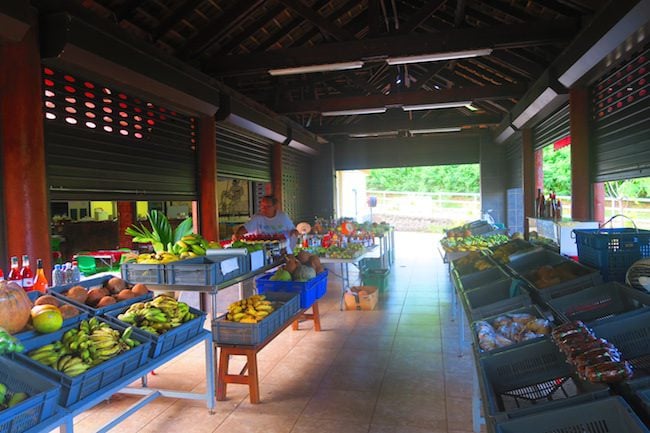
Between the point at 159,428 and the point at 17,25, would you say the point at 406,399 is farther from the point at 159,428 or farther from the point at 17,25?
the point at 17,25

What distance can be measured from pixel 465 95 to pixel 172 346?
6.41 meters

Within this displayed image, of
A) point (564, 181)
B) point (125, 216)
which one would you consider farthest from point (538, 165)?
point (564, 181)

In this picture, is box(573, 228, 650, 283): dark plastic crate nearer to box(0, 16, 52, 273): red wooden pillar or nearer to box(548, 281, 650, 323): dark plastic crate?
box(548, 281, 650, 323): dark plastic crate

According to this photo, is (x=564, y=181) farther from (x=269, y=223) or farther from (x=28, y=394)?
(x=28, y=394)

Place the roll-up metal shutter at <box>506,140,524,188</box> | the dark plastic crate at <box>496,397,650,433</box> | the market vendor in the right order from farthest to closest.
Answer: the roll-up metal shutter at <box>506,140,524,188</box>
the market vendor
the dark plastic crate at <box>496,397,650,433</box>

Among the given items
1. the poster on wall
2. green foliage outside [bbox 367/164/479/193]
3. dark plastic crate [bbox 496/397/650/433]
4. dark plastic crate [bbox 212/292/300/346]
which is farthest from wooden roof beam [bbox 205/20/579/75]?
green foliage outside [bbox 367/164/479/193]

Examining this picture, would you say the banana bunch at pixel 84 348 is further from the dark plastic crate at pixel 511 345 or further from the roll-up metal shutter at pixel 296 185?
the roll-up metal shutter at pixel 296 185

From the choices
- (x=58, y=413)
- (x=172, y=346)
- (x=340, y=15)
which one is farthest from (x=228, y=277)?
(x=340, y=15)

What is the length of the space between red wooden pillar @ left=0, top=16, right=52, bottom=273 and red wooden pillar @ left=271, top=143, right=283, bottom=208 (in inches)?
230

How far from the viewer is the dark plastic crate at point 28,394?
164cm

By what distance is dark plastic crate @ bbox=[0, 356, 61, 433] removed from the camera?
5.38 feet

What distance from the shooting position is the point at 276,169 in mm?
9156

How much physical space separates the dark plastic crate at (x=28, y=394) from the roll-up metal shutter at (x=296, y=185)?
25.6ft

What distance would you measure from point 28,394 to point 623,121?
5120 millimetres
